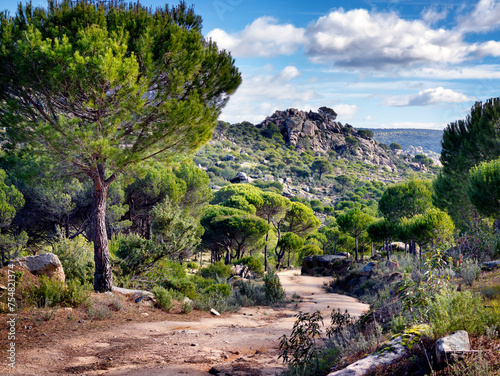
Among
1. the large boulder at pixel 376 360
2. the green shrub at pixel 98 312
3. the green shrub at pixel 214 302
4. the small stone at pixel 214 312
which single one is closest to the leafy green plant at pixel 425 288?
the large boulder at pixel 376 360

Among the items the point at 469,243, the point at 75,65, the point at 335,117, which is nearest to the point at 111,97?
the point at 75,65

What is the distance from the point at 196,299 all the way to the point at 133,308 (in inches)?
101

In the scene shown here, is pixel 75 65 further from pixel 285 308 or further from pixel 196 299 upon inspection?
pixel 285 308

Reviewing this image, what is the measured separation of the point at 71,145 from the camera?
8.09 metres

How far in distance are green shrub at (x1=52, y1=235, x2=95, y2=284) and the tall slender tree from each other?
663 millimetres

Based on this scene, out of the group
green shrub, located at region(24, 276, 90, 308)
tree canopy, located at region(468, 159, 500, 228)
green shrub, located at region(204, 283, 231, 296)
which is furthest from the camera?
tree canopy, located at region(468, 159, 500, 228)

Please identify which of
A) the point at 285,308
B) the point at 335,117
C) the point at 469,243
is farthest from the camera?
the point at 335,117

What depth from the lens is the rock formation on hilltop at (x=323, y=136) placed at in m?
102

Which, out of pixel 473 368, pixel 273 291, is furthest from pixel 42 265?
pixel 273 291

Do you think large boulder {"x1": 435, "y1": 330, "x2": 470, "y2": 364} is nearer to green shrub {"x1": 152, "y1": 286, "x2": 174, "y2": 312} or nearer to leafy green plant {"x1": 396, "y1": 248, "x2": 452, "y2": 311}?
leafy green plant {"x1": 396, "y1": 248, "x2": 452, "y2": 311}

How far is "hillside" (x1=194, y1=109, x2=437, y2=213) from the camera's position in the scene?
71625 mm

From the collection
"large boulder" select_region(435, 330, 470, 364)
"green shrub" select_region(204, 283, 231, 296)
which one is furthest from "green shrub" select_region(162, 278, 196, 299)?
"large boulder" select_region(435, 330, 470, 364)

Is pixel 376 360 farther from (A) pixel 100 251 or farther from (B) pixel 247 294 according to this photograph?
(B) pixel 247 294

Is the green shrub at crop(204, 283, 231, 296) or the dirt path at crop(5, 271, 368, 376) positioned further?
the green shrub at crop(204, 283, 231, 296)
